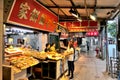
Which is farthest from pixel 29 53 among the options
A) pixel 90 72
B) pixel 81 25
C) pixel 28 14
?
pixel 81 25

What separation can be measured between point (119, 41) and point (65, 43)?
10045mm

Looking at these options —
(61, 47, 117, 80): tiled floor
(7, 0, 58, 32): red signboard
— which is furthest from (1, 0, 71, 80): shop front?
(61, 47, 117, 80): tiled floor

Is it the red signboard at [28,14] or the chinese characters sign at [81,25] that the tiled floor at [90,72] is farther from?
the red signboard at [28,14]

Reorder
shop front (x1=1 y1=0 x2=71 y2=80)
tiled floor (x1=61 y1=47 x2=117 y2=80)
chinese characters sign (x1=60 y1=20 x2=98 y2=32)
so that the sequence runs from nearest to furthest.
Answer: shop front (x1=1 y1=0 x2=71 y2=80) → tiled floor (x1=61 y1=47 x2=117 y2=80) → chinese characters sign (x1=60 y1=20 x2=98 y2=32)

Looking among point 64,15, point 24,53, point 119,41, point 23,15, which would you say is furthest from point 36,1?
point 64,15

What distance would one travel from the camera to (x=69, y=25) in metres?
13.2

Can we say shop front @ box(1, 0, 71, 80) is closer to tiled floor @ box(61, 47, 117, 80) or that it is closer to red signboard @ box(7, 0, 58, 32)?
red signboard @ box(7, 0, 58, 32)

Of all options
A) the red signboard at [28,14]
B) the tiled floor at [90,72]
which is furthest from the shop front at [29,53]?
the tiled floor at [90,72]

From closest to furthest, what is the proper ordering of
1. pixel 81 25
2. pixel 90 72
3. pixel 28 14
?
pixel 28 14, pixel 90 72, pixel 81 25

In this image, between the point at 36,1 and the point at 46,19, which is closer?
the point at 36,1

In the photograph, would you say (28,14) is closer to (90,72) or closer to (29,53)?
(29,53)

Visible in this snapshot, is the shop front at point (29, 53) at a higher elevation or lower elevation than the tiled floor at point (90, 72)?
higher

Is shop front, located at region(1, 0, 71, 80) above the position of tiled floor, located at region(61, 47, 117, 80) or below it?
above

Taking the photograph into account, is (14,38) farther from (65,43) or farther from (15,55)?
(15,55)
